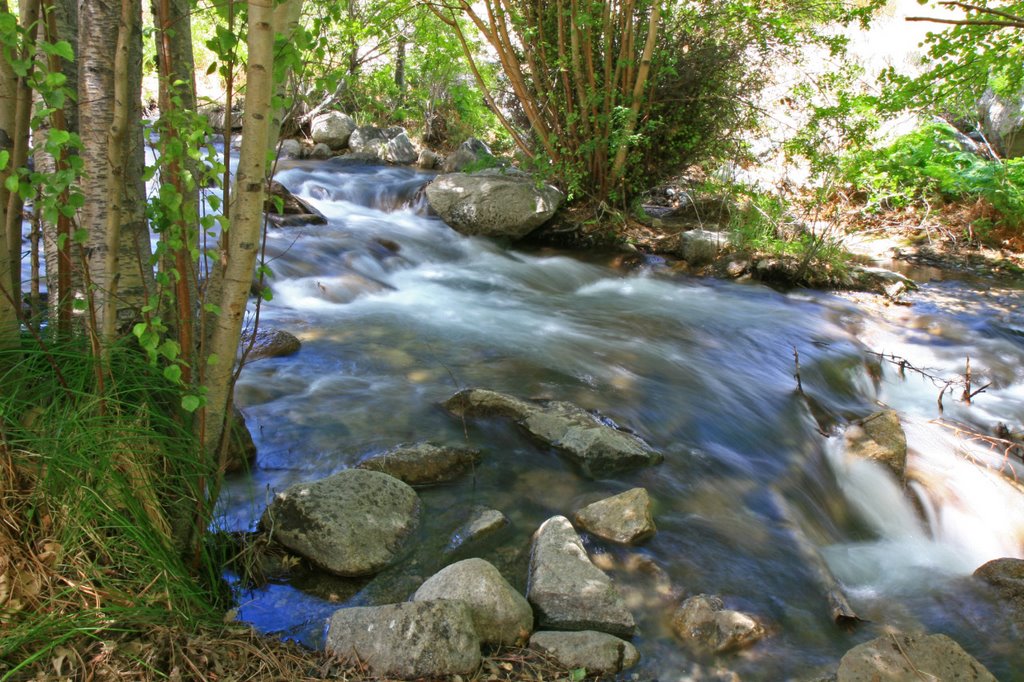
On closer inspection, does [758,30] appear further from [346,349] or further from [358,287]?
[346,349]

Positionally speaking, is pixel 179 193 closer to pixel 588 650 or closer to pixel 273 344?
pixel 588 650

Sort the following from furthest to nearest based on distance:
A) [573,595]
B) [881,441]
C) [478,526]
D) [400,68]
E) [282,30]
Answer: [400,68]
[881,441]
[478,526]
[573,595]
[282,30]

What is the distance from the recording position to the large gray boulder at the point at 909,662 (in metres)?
2.61

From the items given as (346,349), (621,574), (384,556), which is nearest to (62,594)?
(384,556)

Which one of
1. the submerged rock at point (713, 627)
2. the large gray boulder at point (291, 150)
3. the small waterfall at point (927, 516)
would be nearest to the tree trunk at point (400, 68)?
the large gray boulder at point (291, 150)

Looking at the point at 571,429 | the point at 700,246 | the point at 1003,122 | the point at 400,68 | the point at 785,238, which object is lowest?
the point at 571,429

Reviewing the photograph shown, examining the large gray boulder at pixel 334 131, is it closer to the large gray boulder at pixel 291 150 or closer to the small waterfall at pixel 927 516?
the large gray boulder at pixel 291 150

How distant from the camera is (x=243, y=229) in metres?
2.41

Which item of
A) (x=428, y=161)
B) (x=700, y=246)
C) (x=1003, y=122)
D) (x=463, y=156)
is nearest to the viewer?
(x=700, y=246)

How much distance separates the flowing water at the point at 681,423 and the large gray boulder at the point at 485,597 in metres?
0.27

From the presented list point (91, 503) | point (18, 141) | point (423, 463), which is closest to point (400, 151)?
point (423, 463)

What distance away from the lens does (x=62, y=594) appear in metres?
2.19

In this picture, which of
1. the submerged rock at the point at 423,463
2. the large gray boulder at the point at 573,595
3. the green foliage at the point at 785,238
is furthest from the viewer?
the green foliage at the point at 785,238

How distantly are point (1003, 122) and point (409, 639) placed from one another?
16.7 m
